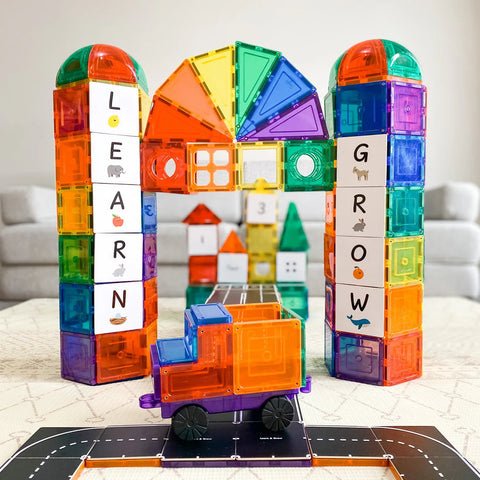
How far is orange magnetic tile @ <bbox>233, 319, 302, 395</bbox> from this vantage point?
1109 mm

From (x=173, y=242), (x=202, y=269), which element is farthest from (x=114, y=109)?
(x=173, y=242)

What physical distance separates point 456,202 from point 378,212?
162 cm

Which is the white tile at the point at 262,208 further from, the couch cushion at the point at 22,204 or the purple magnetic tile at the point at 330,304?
the couch cushion at the point at 22,204

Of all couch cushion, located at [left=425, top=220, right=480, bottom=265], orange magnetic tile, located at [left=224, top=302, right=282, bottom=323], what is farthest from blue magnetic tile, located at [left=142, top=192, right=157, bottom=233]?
couch cushion, located at [left=425, top=220, right=480, bottom=265]

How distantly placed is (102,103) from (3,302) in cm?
199

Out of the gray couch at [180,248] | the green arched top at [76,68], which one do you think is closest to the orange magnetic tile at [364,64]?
the green arched top at [76,68]

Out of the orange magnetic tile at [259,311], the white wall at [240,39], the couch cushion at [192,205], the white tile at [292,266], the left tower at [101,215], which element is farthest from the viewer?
the white wall at [240,39]

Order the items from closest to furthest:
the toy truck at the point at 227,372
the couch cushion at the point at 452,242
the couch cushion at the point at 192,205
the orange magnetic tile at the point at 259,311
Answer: the toy truck at the point at 227,372
the orange magnetic tile at the point at 259,311
the couch cushion at the point at 452,242
the couch cushion at the point at 192,205

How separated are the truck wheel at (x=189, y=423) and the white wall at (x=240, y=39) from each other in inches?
115

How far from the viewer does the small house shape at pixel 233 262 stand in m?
2.42

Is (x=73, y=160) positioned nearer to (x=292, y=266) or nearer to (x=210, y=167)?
(x=210, y=167)

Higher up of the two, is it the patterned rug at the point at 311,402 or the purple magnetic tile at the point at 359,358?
the purple magnetic tile at the point at 359,358

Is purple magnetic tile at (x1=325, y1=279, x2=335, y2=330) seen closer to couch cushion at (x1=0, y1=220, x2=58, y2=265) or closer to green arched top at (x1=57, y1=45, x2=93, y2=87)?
green arched top at (x1=57, y1=45, x2=93, y2=87)

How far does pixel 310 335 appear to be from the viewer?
2.04 metres
